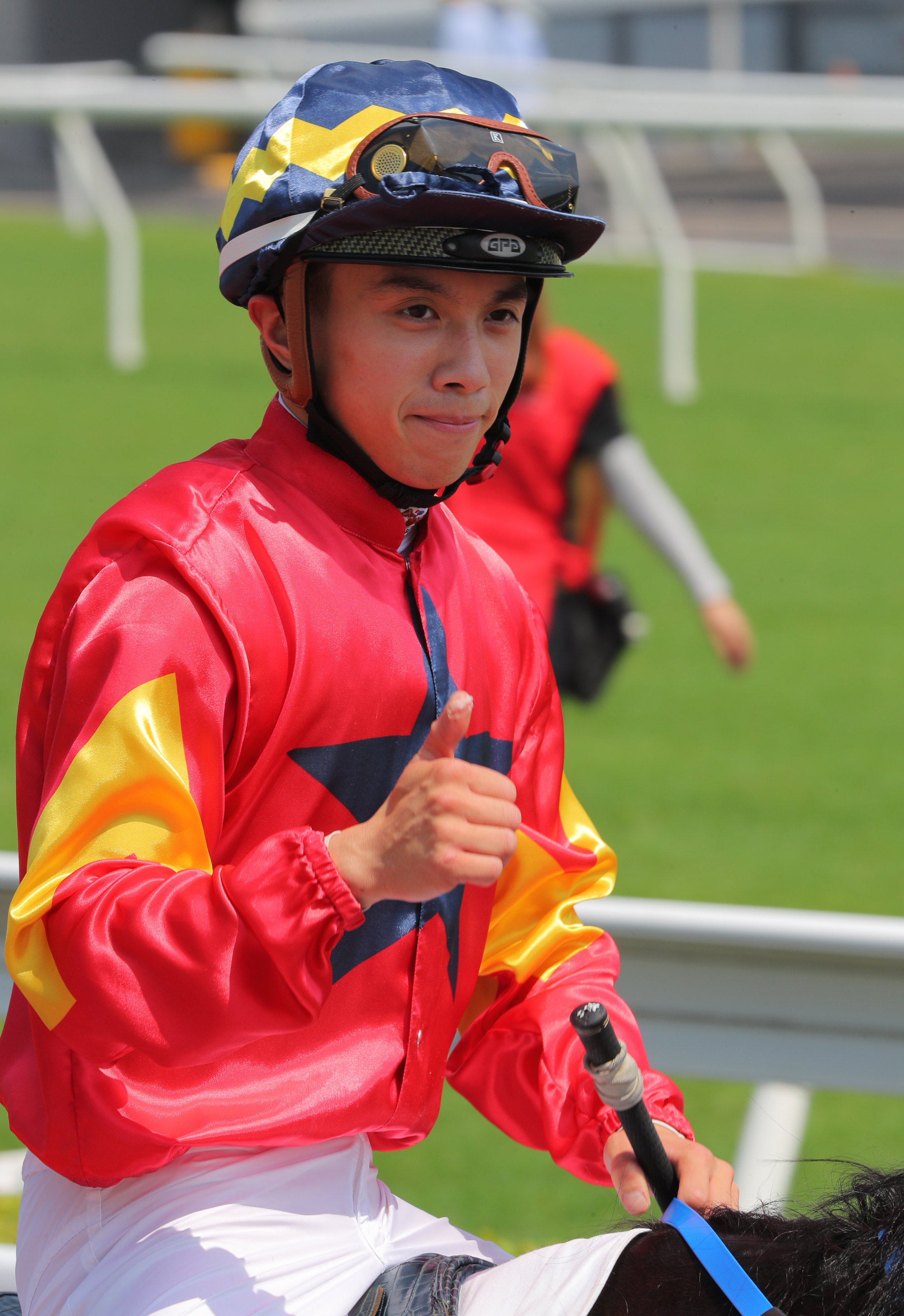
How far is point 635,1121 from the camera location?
5.54 feet

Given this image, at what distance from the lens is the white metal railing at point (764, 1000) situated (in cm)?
294

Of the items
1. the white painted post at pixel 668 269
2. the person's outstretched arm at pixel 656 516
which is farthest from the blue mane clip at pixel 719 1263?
the white painted post at pixel 668 269

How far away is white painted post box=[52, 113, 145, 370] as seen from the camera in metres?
10.3

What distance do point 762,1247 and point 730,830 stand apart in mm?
4686

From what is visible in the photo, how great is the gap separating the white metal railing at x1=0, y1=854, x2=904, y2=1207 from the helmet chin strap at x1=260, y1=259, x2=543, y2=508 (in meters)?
1.28

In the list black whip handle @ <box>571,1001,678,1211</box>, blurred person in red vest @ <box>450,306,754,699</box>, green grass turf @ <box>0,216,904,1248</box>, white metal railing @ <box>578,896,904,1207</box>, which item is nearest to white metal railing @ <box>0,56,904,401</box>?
green grass turf @ <box>0,216,904,1248</box>

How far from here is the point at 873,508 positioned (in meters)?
9.95

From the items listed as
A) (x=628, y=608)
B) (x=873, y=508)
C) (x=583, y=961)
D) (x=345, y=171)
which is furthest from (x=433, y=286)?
(x=873, y=508)

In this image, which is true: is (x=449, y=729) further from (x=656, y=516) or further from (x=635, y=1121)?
(x=656, y=516)

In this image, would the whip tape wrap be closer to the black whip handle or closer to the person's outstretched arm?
the black whip handle

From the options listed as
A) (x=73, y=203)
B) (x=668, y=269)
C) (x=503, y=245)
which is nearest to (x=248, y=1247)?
(x=503, y=245)

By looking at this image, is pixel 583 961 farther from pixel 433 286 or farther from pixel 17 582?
pixel 17 582

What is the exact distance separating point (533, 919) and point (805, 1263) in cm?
63

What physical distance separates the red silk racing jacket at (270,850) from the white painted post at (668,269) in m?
7.26
